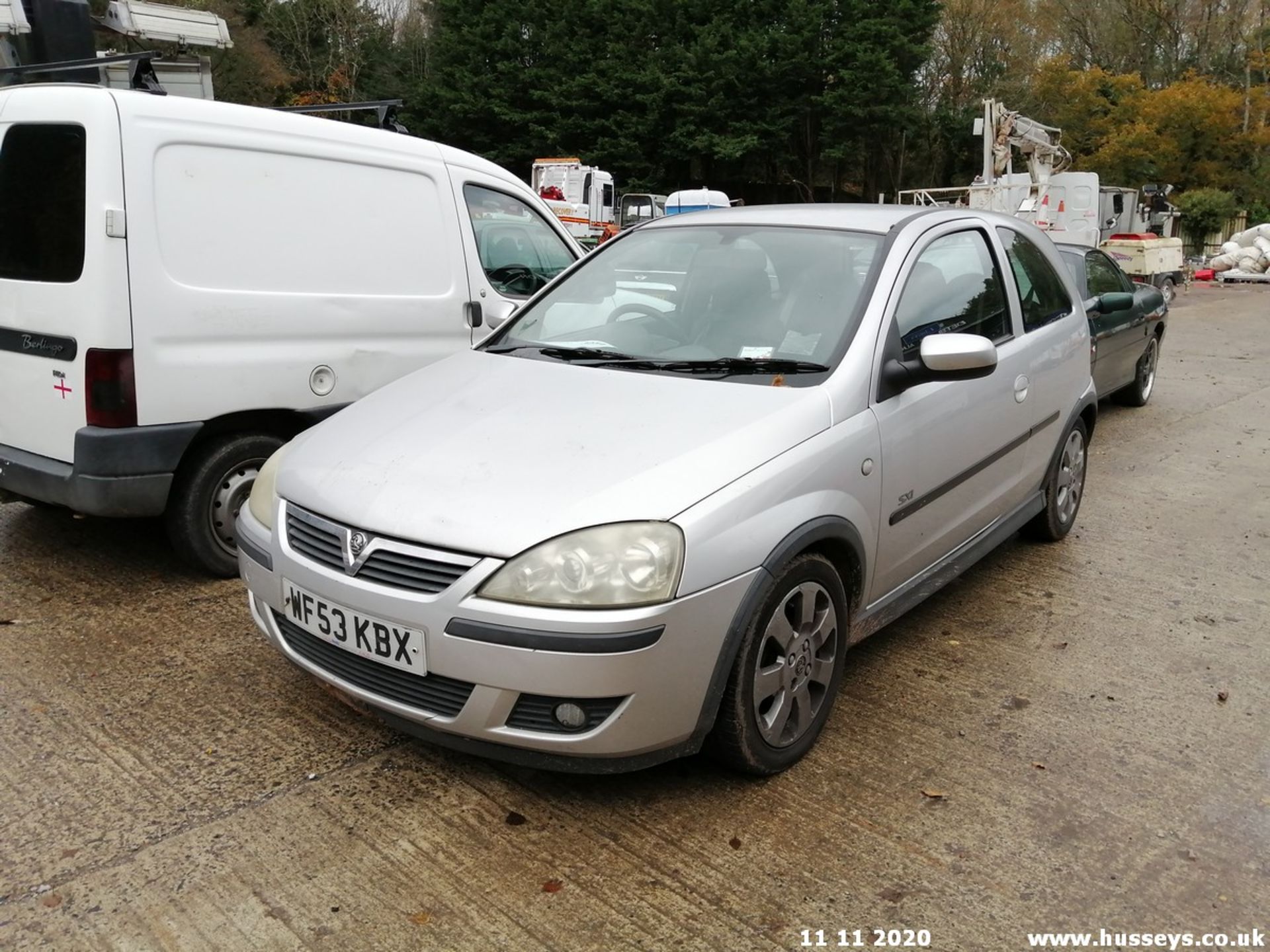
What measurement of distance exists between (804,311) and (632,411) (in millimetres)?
813

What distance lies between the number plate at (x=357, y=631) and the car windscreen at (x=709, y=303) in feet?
4.23

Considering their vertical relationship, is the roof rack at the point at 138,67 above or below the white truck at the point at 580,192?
below

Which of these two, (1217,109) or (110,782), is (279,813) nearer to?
(110,782)

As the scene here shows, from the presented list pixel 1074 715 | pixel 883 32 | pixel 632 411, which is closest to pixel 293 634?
pixel 632 411

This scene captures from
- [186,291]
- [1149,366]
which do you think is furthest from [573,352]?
[1149,366]

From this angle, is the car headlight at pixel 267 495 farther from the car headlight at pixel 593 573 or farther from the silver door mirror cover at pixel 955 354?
the silver door mirror cover at pixel 955 354

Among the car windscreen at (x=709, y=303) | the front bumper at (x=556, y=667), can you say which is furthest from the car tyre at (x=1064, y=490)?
the front bumper at (x=556, y=667)

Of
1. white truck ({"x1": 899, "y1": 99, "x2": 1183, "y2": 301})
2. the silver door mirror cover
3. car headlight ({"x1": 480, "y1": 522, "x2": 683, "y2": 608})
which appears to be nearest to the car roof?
the silver door mirror cover

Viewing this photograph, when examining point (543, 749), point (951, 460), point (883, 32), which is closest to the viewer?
point (543, 749)

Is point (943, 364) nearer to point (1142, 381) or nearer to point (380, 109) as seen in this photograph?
point (380, 109)

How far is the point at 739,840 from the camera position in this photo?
9.12 ft

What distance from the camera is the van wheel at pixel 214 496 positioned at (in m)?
4.40

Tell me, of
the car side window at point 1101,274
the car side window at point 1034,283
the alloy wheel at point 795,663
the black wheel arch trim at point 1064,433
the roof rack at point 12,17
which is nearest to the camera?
the alloy wheel at point 795,663

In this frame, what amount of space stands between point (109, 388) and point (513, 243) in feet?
7.90
